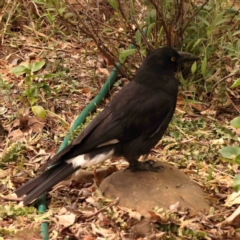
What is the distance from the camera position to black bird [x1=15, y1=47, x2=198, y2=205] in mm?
3670

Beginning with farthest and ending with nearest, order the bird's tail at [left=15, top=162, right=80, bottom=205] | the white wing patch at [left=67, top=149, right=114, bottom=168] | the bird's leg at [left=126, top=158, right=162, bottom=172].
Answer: the bird's leg at [left=126, top=158, right=162, bottom=172], the white wing patch at [left=67, top=149, right=114, bottom=168], the bird's tail at [left=15, top=162, right=80, bottom=205]

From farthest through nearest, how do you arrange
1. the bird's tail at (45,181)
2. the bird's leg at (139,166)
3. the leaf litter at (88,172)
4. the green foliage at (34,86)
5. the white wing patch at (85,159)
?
1. the green foliage at (34,86)
2. the bird's leg at (139,166)
3. the white wing patch at (85,159)
4. the bird's tail at (45,181)
5. the leaf litter at (88,172)

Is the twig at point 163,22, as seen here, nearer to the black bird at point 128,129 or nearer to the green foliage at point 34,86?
the black bird at point 128,129

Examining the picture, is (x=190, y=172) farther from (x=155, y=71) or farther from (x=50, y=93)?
(x=50, y=93)

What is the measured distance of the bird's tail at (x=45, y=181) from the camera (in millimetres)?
3588

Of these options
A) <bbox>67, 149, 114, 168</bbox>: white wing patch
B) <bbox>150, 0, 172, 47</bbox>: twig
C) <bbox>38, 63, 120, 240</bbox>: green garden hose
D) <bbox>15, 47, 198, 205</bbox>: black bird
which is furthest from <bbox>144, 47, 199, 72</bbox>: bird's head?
<bbox>38, 63, 120, 240</bbox>: green garden hose

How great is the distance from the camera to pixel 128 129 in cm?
380

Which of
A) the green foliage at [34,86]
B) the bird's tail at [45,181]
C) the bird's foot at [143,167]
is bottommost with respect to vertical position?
the bird's foot at [143,167]

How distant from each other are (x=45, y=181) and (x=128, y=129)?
63 centimetres

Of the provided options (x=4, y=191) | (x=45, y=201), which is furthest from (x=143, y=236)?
(x=4, y=191)

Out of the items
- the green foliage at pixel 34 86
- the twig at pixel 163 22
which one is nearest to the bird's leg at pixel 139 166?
the green foliage at pixel 34 86

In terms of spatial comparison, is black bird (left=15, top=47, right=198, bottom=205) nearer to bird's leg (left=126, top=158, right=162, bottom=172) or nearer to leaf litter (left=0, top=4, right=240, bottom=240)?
bird's leg (left=126, top=158, right=162, bottom=172)

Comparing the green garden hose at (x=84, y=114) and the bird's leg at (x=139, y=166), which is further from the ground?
the green garden hose at (x=84, y=114)

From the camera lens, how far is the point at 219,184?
3.96 metres
